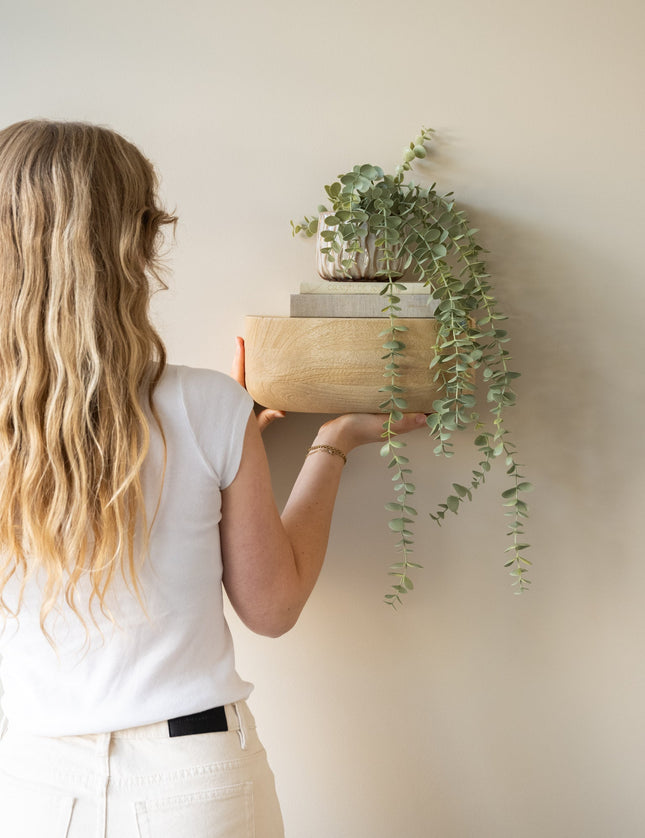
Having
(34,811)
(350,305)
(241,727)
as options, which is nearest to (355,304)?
(350,305)

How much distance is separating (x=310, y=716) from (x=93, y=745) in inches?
21.7

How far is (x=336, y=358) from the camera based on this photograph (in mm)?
1090

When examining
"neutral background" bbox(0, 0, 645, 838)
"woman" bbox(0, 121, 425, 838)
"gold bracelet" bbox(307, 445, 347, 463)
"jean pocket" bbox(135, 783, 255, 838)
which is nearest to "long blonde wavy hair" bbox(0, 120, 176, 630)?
"woman" bbox(0, 121, 425, 838)

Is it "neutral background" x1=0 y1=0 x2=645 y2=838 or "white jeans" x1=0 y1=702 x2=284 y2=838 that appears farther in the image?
"neutral background" x1=0 y1=0 x2=645 y2=838

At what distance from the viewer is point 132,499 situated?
0.84 metres

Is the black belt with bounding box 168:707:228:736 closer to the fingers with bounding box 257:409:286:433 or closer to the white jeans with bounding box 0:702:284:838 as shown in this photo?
the white jeans with bounding box 0:702:284:838

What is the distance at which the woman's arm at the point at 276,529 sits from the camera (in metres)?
0.92

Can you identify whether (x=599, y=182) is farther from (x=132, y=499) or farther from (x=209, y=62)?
(x=132, y=499)

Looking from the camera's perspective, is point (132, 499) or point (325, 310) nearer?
point (132, 499)

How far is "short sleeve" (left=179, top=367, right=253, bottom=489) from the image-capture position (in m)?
0.87

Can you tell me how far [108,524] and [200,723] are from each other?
27cm

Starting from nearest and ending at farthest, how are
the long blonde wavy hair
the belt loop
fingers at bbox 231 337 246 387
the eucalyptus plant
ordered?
the long blonde wavy hair → the belt loop → the eucalyptus plant → fingers at bbox 231 337 246 387

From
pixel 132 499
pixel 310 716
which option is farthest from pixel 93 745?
pixel 310 716

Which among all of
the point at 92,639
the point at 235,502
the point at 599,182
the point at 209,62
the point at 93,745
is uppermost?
the point at 209,62
